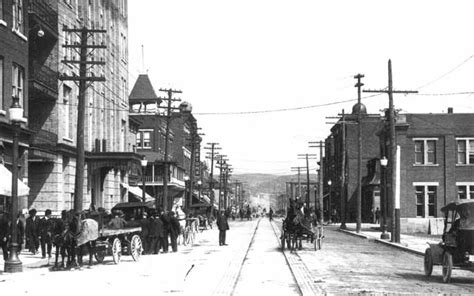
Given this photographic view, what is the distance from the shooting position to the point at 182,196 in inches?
3885

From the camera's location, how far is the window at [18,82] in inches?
1195

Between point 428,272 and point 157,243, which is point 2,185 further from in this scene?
point 428,272

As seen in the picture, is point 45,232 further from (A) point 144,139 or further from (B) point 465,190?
(A) point 144,139

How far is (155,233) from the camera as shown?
2783cm

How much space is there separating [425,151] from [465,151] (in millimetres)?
3498

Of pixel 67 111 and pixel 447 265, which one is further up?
pixel 67 111

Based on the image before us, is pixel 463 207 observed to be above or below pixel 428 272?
above

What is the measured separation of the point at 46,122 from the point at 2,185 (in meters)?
13.0

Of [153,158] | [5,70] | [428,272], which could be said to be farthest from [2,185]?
[153,158]

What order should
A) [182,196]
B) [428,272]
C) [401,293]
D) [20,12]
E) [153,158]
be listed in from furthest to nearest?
[182,196] → [153,158] → [20,12] → [428,272] → [401,293]

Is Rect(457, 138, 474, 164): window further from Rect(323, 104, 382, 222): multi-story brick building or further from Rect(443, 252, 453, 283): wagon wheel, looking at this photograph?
Rect(443, 252, 453, 283): wagon wheel

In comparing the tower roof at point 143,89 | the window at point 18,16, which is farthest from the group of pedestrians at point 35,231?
the tower roof at point 143,89

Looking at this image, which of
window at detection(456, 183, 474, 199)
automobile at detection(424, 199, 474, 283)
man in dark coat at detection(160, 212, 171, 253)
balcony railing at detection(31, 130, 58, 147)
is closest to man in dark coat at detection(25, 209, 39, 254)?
man in dark coat at detection(160, 212, 171, 253)

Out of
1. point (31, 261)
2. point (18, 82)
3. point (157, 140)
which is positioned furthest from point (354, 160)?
point (31, 261)
